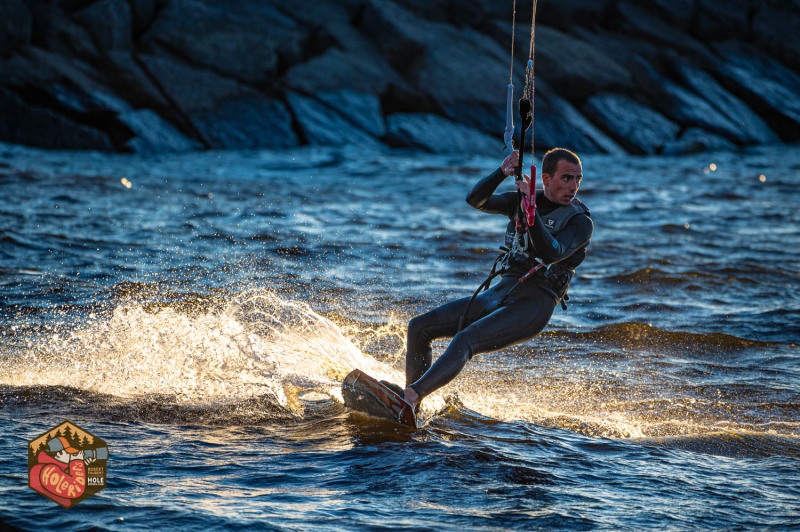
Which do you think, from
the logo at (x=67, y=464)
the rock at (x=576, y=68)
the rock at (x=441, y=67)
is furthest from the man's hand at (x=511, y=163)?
the rock at (x=576, y=68)

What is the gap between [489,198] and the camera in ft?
22.8

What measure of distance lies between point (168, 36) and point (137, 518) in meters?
25.0

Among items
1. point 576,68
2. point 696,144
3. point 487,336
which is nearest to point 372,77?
point 576,68

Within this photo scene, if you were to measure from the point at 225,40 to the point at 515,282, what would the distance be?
23.3 meters

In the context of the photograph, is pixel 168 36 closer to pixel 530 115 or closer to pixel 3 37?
pixel 3 37

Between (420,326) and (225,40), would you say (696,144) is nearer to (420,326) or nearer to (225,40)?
(225,40)

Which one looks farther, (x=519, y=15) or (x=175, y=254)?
(x=519, y=15)

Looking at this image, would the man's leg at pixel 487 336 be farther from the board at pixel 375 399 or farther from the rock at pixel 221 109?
the rock at pixel 221 109

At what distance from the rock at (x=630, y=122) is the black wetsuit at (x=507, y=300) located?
25437 millimetres

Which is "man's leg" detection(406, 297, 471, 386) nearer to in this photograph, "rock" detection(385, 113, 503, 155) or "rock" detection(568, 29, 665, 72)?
"rock" detection(385, 113, 503, 155)

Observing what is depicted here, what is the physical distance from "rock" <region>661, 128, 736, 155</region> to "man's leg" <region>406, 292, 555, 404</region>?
26392 mm

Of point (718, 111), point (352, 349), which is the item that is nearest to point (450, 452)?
point (352, 349)

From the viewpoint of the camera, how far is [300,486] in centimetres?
557

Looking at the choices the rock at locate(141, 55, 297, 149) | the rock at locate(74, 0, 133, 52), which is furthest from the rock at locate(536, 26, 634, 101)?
Result: the rock at locate(74, 0, 133, 52)
